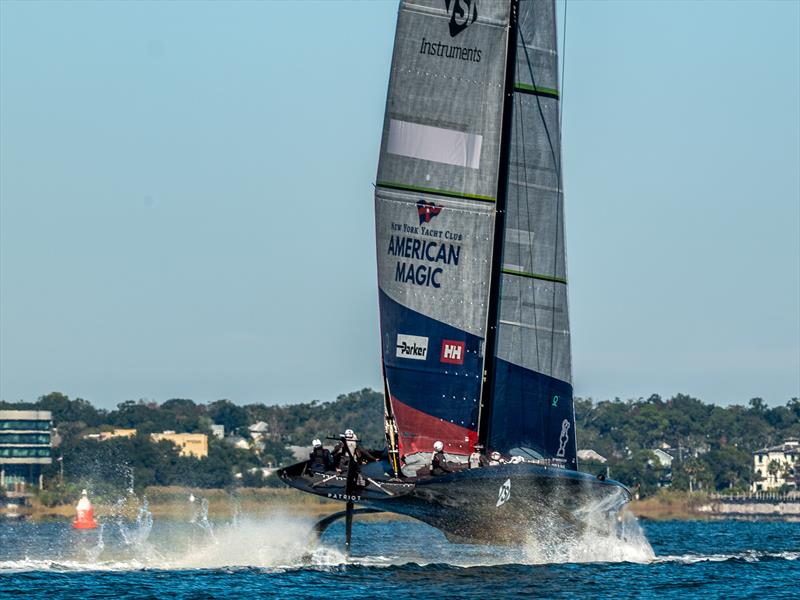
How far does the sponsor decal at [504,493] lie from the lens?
104 ft

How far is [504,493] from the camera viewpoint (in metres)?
31.8

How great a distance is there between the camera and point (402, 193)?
33.6 m

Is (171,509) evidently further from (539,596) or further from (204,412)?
(539,596)

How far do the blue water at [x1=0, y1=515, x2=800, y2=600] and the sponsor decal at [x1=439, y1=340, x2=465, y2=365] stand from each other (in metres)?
3.74

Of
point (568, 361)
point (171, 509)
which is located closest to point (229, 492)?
point (171, 509)

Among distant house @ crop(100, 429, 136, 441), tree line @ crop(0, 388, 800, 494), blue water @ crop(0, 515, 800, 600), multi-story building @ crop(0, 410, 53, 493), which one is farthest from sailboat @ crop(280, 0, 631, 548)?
distant house @ crop(100, 429, 136, 441)

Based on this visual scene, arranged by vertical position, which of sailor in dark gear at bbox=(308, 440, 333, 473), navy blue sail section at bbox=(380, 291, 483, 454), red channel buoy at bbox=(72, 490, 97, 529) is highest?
navy blue sail section at bbox=(380, 291, 483, 454)

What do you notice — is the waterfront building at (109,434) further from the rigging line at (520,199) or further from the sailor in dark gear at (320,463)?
the sailor in dark gear at (320,463)

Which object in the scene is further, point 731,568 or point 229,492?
point 229,492

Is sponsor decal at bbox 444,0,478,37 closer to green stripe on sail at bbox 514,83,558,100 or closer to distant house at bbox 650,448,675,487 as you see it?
green stripe on sail at bbox 514,83,558,100

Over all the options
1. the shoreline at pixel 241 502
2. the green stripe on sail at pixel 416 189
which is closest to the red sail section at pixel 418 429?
the green stripe on sail at pixel 416 189

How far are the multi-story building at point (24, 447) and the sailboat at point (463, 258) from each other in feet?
277

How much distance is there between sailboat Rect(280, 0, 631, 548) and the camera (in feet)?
110

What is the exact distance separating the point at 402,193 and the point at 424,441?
4.75 m
